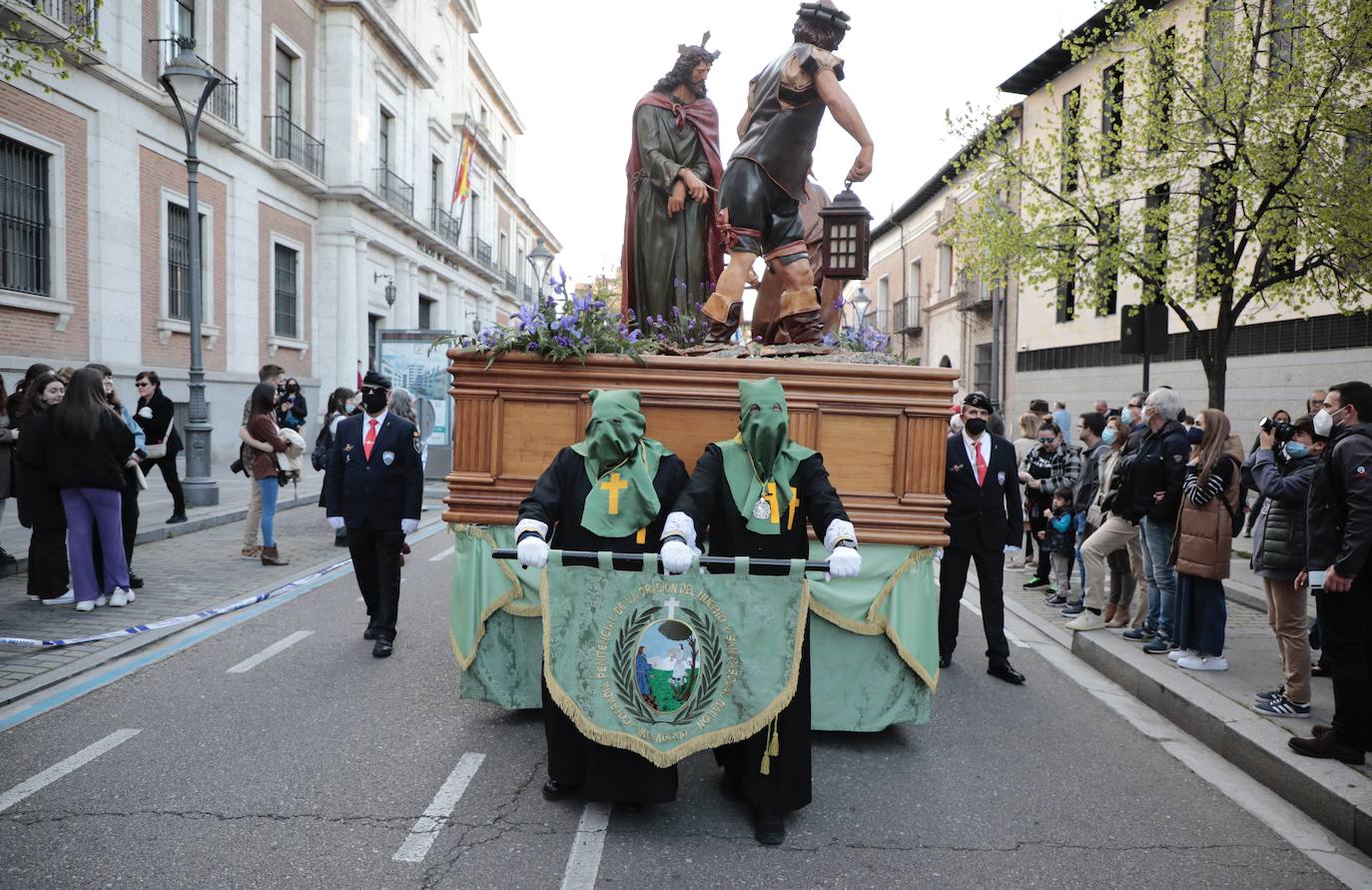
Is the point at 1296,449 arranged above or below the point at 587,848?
above

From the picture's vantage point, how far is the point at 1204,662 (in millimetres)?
6254

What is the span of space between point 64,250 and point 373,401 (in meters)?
11.9

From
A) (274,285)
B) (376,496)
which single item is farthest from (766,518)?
(274,285)

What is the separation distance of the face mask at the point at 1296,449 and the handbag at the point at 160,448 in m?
10.7

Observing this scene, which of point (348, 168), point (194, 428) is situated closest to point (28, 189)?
point (194, 428)

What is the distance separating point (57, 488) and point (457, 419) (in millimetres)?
4453

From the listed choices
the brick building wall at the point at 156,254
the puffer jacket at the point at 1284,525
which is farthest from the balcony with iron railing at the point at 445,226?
the puffer jacket at the point at 1284,525

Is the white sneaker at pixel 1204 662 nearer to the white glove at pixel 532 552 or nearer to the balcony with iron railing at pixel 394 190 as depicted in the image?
the white glove at pixel 532 552

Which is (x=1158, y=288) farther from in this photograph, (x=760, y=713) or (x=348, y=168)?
(x=348, y=168)

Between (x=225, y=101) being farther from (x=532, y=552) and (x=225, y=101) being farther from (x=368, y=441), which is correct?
(x=532, y=552)

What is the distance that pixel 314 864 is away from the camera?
3.49 m

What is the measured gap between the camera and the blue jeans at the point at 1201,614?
6.25 m

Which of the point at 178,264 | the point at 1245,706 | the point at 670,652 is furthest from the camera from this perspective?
the point at 178,264

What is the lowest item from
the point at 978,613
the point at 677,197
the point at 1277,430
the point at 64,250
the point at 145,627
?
the point at 978,613
